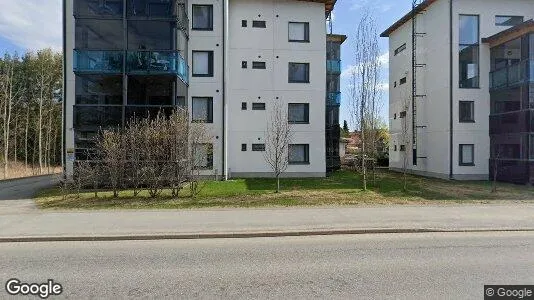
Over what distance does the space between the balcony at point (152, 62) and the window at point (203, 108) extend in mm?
3892

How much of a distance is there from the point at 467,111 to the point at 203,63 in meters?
16.5

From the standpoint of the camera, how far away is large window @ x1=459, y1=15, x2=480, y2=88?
23.8 m

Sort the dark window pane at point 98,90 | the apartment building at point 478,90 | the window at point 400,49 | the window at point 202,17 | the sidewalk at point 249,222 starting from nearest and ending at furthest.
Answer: the sidewalk at point 249,222
the dark window pane at point 98,90
the apartment building at point 478,90
the window at point 202,17
the window at point 400,49

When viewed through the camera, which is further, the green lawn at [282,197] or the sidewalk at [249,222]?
the green lawn at [282,197]

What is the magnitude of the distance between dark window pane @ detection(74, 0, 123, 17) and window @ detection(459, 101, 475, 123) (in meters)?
20.4

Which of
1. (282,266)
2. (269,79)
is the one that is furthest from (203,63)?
(282,266)

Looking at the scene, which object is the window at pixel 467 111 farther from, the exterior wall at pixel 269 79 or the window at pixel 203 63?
→ the window at pixel 203 63

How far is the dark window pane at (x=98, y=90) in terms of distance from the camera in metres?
19.7

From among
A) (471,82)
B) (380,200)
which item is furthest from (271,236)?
(471,82)

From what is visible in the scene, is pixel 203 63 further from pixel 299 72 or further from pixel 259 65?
pixel 299 72

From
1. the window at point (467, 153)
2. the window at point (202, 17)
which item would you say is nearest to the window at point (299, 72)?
the window at point (202, 17)

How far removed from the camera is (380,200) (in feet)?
46.4

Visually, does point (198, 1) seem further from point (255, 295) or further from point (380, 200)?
point (255, 295)

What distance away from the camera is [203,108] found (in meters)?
22.6
